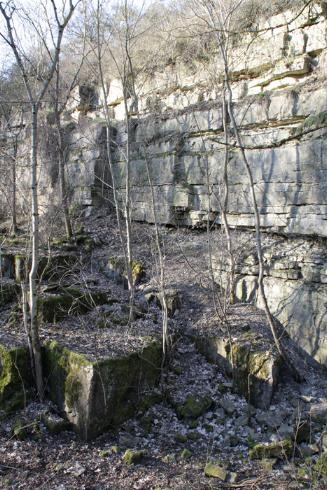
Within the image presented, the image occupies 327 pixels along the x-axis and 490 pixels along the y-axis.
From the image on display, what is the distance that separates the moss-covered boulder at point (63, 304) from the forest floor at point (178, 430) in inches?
7.6

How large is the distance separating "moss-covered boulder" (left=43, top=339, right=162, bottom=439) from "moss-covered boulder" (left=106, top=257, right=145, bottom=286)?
11.2 ft

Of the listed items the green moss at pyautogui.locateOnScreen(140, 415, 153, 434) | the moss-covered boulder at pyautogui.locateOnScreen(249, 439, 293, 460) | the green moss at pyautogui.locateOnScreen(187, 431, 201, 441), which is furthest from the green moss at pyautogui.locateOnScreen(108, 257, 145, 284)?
the moss-covered boulder at pyautogui.locateOnScreen(249, 439, 293, 460)

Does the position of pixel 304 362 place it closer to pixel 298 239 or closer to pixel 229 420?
pixel 229 420

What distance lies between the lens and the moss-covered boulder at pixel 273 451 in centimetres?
528

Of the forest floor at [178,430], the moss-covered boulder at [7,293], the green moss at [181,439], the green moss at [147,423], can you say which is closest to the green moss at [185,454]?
the forest floor at [178,430]

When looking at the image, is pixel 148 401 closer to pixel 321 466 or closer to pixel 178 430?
pixel 178 430

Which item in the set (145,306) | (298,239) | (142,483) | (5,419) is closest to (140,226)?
(145,306)

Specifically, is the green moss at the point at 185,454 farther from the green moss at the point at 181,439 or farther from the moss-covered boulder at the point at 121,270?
the moss-covered boulder at the point at 121,270

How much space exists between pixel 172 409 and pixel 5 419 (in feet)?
8.01

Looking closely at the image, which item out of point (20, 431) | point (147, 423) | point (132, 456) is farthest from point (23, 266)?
point (132, 456)

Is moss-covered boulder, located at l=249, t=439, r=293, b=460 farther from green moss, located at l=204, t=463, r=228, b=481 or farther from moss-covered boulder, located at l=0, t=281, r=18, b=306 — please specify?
moss-covered boulder, located at l=0, t=281, r=18, b=306

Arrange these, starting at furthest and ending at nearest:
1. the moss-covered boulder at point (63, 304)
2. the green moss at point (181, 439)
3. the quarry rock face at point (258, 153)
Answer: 1. the quarry rock face at point (258, 153)
2. the moss-covered boulder at point (63, 304)
3. the green moss at point (181, 439)

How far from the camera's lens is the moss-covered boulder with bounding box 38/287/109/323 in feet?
23.7

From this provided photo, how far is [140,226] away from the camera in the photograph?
39.8ft
